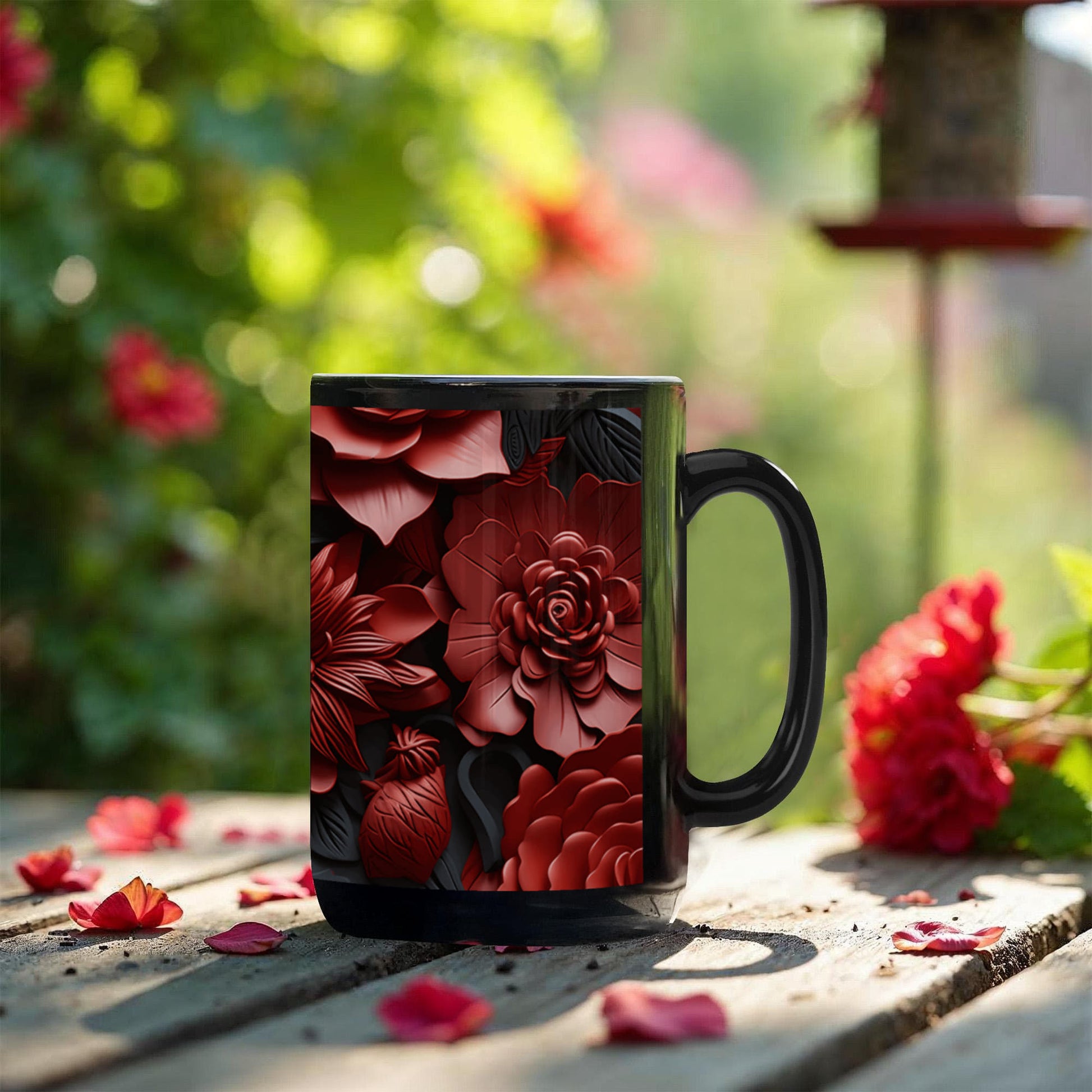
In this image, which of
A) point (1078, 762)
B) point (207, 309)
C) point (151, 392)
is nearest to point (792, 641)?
point (1078, 762)

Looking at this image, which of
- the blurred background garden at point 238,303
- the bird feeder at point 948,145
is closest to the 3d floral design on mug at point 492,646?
the blurred background garden at point 238,303

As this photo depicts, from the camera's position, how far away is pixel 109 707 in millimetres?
2035

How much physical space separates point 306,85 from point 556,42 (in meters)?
0.49

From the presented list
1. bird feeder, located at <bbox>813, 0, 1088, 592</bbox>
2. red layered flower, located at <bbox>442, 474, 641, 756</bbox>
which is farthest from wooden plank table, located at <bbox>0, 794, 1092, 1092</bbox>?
bird feeder, located at <bbox>813, 0, 1088, 592</bbox>

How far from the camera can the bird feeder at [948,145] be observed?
1811mm

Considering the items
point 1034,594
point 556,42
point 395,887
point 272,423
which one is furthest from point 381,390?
point 1034,594

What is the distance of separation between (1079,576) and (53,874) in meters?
0.64

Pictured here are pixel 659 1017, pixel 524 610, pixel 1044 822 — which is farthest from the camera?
pixel 1044 822

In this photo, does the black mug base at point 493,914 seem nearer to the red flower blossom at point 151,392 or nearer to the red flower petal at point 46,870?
the red flower petal at point 46,870

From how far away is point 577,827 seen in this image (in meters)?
0.65

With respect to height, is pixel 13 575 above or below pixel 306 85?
below

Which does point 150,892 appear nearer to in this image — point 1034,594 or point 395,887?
point 395,887

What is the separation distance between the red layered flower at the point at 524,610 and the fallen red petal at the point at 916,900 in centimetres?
22

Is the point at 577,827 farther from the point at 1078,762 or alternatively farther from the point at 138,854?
the point at 1078,762
